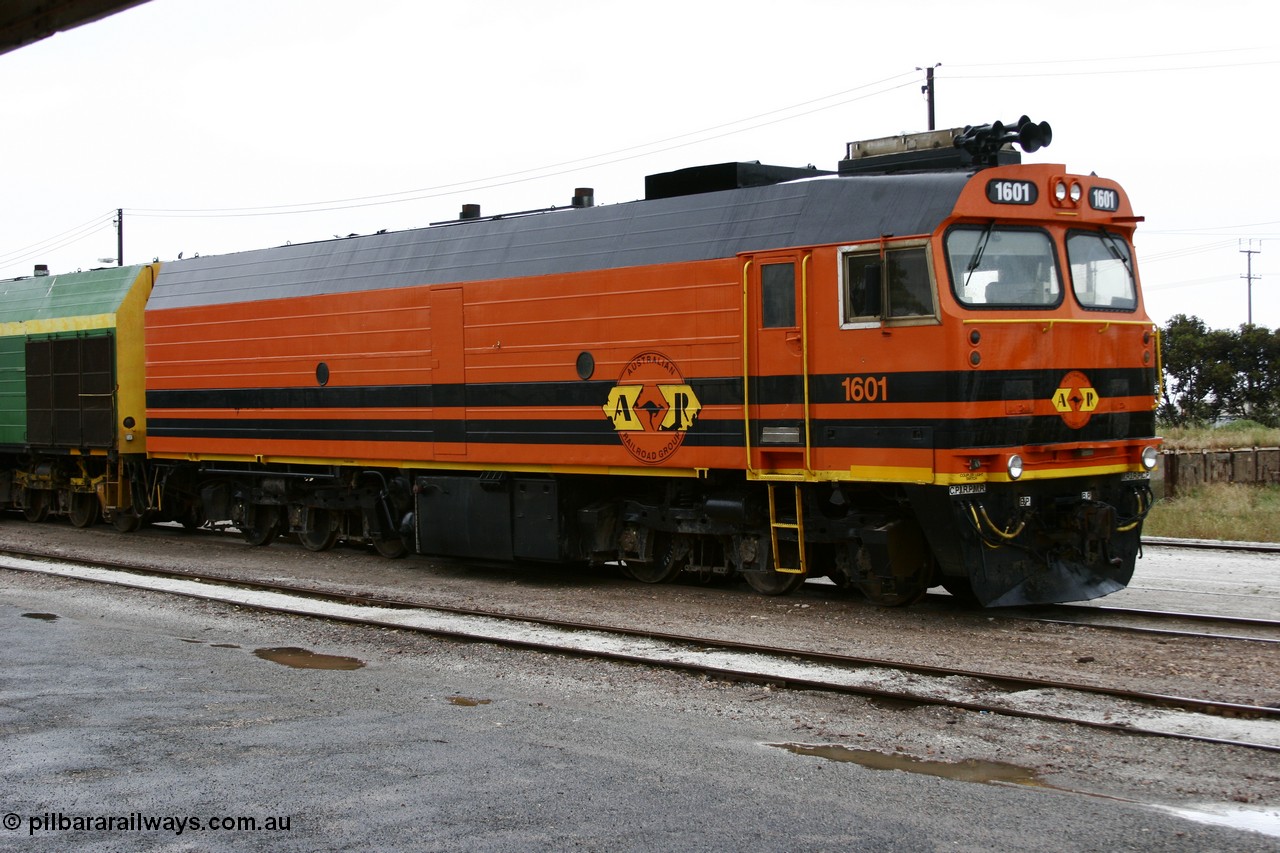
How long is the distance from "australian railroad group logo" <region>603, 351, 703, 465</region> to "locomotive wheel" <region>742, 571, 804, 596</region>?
1397 millimetres

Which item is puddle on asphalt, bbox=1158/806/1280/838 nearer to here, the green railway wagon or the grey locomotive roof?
the grey locomotive roof

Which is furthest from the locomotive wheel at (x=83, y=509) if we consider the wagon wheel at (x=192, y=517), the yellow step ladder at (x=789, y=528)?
the yellow step ladder at (x=789, y=528)

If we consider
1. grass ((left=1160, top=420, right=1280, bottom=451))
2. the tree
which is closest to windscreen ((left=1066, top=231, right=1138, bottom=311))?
grass ((left=1160, top=420, right=1280, bottom=451))

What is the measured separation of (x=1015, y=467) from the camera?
34.3 ft

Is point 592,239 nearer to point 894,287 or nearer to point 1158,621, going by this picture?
point 894,287

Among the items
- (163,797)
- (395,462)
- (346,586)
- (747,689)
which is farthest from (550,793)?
(395,462)

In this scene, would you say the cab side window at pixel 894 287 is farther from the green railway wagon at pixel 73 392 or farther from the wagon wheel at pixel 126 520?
the wagon wheel at pixel 126 520

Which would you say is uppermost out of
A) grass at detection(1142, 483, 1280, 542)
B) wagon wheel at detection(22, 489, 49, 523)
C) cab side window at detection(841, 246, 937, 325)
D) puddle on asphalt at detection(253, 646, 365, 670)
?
cab side window at detection(841, 246, 937, 325)

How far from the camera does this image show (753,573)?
12.4 meters

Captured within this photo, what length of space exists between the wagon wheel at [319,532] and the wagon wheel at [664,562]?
5117mm

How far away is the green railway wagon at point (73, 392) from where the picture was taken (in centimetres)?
1947

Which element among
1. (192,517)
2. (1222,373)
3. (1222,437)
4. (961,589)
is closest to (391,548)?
(192,517)

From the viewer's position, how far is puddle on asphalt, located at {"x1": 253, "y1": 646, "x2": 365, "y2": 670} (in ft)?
32.7

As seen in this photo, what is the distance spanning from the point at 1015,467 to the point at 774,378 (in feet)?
7.28
